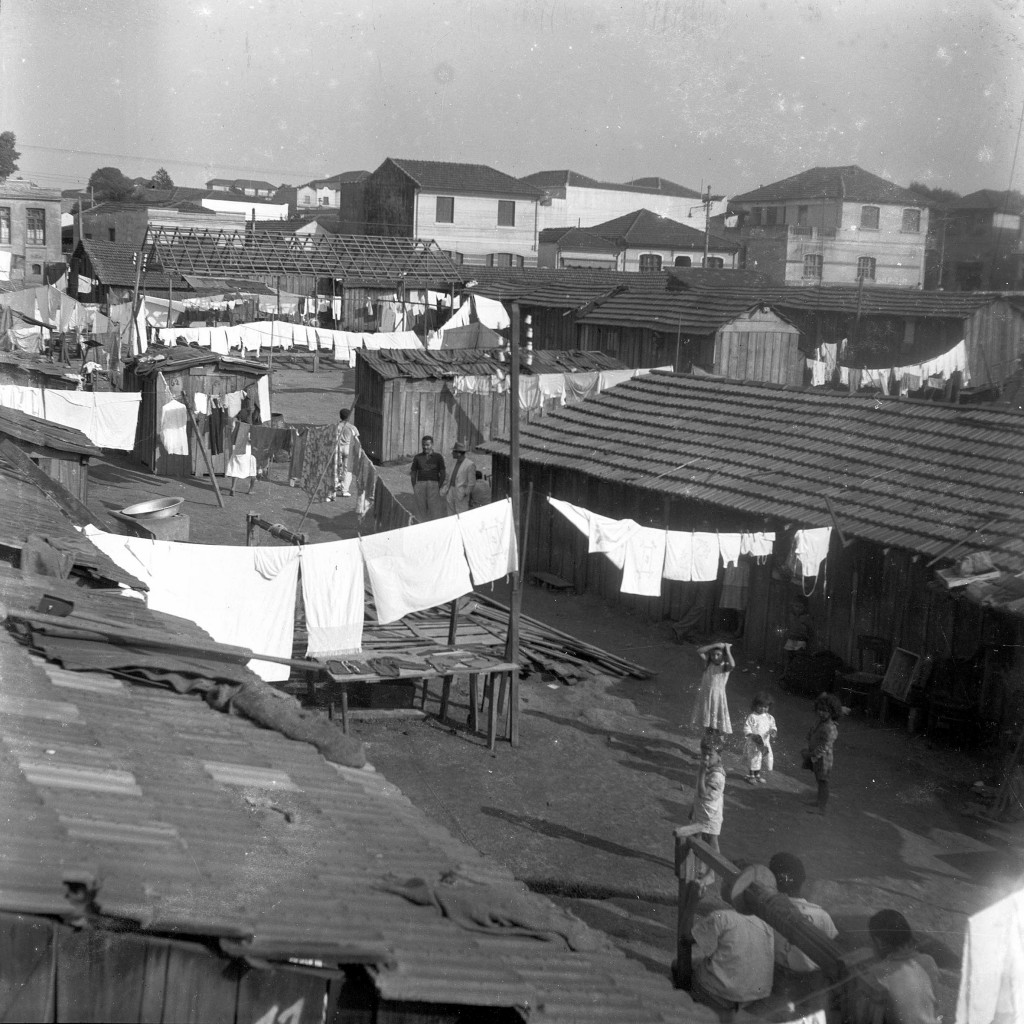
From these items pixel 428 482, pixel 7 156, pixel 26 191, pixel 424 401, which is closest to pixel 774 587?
pixel 428 482

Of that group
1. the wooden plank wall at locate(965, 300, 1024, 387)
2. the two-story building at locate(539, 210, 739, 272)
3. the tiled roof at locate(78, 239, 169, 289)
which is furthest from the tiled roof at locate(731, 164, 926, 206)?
the tiled roof at locate(78, 239, 169, 289)

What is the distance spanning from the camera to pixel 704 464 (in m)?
16.2

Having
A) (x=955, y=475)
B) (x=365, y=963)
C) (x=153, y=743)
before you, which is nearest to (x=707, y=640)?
(x=955, y=475)

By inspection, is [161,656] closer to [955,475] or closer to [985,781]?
[985,781]

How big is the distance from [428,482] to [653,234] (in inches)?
1635

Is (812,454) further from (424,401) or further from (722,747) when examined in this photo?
(424,401)

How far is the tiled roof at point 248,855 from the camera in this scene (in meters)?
3.82

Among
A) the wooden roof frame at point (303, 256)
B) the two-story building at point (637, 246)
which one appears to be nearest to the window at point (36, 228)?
the wooden roof frame at point (303, 256)

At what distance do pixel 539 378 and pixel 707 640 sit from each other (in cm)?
1178

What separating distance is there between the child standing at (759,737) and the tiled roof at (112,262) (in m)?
40.2

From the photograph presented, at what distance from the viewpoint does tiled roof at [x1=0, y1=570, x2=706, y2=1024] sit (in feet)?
12.5

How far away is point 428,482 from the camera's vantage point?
18.4 metres

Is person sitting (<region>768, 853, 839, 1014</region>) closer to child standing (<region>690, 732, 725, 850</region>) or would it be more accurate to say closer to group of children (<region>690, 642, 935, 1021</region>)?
group of children (<region>690, 642, 935, 1021</region>)

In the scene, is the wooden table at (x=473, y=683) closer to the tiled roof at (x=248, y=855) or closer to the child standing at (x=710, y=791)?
the child standing at (x=710, y=791)
